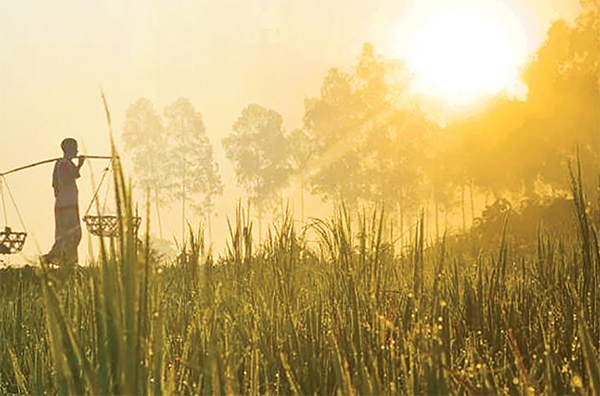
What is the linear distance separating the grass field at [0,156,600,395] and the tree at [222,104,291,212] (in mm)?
41970

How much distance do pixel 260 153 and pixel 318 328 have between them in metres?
43.6

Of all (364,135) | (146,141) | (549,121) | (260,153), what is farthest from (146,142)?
Answer: (549,121)

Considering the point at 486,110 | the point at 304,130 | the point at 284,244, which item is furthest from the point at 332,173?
the point at 284,244

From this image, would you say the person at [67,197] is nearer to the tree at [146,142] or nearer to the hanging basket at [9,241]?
the hanging basket at [9,241]

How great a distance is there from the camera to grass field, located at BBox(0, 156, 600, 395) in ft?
4.92

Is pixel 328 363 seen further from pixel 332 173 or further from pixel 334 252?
pixel 332 173

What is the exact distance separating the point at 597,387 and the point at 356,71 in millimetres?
40689

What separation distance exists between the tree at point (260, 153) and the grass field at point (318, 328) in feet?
138

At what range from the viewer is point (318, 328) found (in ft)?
8.61

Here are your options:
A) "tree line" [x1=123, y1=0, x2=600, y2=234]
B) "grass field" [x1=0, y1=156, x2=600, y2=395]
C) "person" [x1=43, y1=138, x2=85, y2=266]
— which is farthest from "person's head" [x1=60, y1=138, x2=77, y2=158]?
"tree line" [x1=123, y1=0, x2=600, y2=234]

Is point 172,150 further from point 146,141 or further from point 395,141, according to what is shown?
point 395,141

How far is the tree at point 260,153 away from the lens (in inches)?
1809

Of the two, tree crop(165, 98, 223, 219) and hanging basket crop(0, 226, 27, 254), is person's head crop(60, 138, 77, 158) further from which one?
tree crop(165, 98, 223, 219)

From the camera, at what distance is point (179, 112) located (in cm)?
4816
